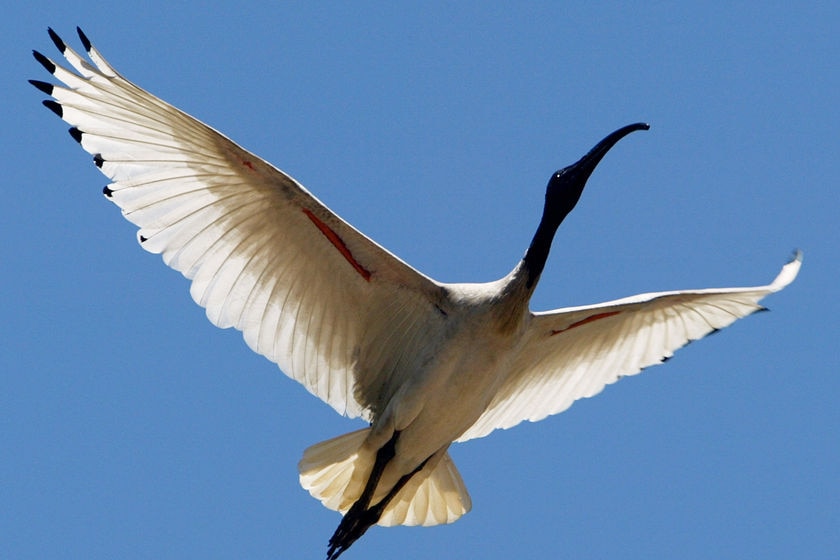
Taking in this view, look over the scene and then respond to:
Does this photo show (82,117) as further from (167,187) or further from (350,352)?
(350,352)

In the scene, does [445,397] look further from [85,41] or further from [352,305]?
[85,41]

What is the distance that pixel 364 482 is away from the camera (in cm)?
1147

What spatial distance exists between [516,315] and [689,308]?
1799 millimetres

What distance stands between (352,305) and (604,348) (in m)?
2.08

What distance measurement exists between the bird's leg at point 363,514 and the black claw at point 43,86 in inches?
130

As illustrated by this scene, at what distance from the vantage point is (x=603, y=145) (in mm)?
11398

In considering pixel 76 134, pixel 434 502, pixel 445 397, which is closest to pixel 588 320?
pixel 445 397

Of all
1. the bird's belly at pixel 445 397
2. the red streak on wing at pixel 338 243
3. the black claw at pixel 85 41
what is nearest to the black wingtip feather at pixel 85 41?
the black claw at pixel 85 41

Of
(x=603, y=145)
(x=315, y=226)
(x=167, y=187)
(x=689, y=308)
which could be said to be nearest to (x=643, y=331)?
(x=689, y=308)

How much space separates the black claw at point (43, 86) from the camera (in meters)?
→ 10.0

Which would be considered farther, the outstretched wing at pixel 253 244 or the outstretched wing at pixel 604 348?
the outstretched wing at pixel 604 348

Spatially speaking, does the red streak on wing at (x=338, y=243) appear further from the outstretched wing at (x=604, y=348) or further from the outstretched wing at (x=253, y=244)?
the outstretched wing at (x=604, y=348)

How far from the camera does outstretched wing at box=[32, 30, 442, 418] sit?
1023 centimetres

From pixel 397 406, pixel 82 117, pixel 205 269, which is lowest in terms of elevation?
pixel 397 406
